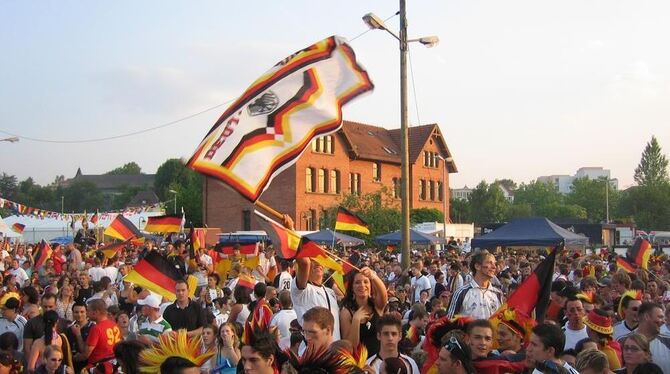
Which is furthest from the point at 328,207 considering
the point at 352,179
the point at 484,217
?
the point at 484,217

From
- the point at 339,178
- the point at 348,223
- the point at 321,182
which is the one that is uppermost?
the point at 339,178

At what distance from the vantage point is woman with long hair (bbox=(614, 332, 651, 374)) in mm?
5684

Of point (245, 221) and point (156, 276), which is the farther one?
point (245, 221)

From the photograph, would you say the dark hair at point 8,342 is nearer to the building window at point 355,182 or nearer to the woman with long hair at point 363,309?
the woman with long hair at point 363,309

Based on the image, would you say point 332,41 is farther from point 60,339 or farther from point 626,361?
point 60,339

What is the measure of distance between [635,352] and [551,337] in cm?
101

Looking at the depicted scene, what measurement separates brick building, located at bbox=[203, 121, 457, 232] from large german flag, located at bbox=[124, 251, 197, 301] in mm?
36986

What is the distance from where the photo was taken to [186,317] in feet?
31.4

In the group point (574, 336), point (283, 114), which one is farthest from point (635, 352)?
point (283, 114)

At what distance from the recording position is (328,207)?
5406 centimetres

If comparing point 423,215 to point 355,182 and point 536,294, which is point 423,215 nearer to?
point 355,182

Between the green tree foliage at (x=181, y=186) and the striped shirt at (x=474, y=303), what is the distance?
6549 centimetres

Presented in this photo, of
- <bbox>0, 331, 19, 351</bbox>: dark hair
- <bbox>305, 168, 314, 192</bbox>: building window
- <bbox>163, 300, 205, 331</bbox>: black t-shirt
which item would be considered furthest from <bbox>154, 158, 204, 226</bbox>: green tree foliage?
<bbox>0, 331, 19, 351</bbox>: dark hair

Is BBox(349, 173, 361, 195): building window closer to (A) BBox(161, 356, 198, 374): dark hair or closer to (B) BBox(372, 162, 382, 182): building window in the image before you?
(B) BBox(372, 162, 382, 182): building window
